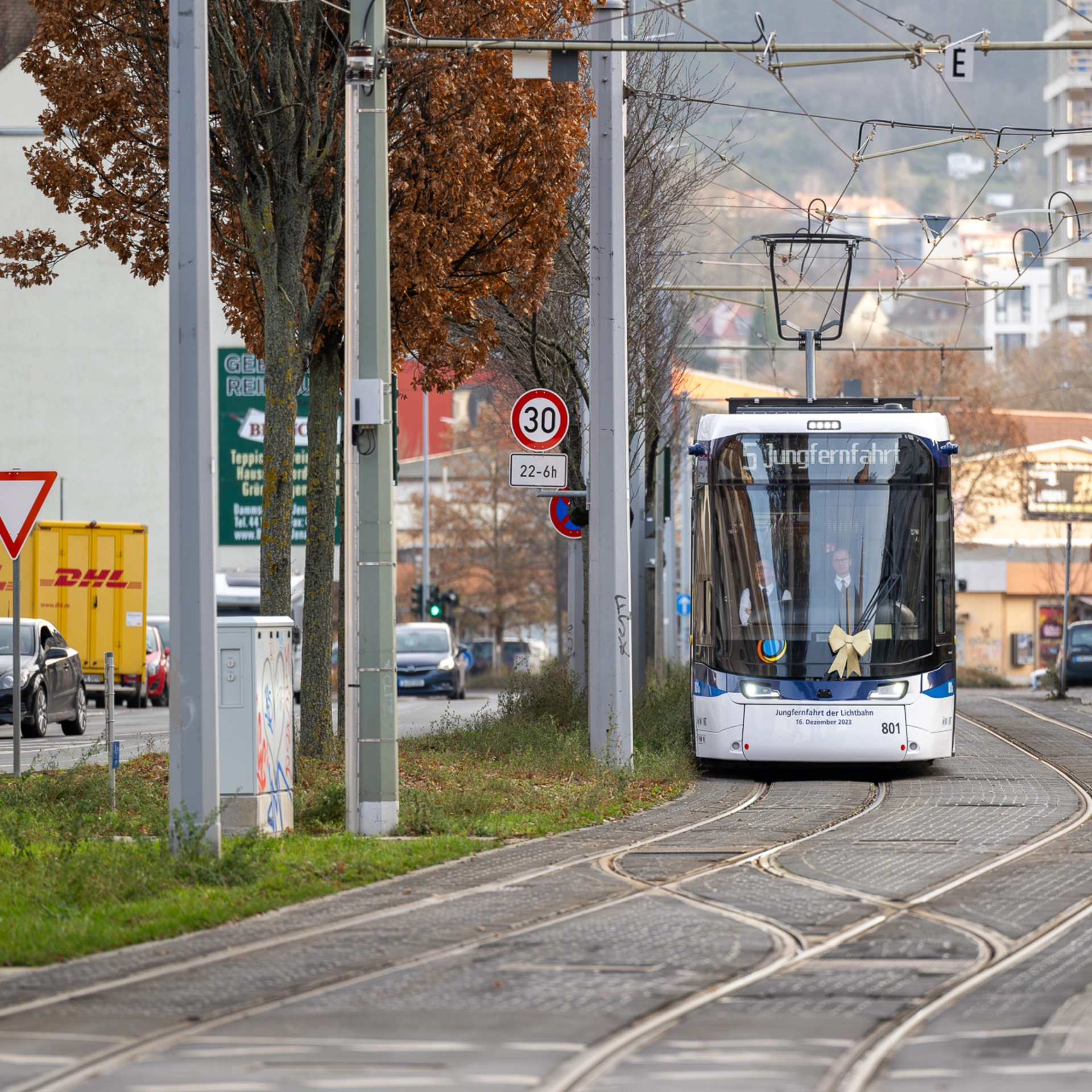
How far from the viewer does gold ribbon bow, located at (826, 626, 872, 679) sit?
17953mm

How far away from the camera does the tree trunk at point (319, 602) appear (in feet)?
56.7

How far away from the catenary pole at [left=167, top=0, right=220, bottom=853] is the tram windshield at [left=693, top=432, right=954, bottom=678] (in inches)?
323

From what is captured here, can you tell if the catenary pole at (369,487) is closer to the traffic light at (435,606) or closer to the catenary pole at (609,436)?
the catenary pole at (609,436)

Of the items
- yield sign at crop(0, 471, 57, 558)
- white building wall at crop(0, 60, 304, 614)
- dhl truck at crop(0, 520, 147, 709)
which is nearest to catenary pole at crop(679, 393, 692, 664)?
dhl truck at crop(0, 520, 147, 709)

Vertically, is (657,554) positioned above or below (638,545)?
below

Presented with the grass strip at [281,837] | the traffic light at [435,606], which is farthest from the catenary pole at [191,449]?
the traffic light at [435,606]

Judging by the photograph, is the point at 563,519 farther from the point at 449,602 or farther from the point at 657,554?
the point at 449,602

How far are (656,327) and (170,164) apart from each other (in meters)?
17.7

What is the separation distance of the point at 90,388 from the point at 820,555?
127 feet

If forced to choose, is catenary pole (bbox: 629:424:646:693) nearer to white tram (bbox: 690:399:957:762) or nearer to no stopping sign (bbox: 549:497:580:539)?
no stopping sign (bbox: 549:497:580:539)

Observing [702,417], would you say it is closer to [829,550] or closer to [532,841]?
[829,550]

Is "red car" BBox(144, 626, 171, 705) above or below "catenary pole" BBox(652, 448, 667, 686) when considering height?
below

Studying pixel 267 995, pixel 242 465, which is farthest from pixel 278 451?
pixel 242 465

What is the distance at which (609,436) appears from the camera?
1789 cm
